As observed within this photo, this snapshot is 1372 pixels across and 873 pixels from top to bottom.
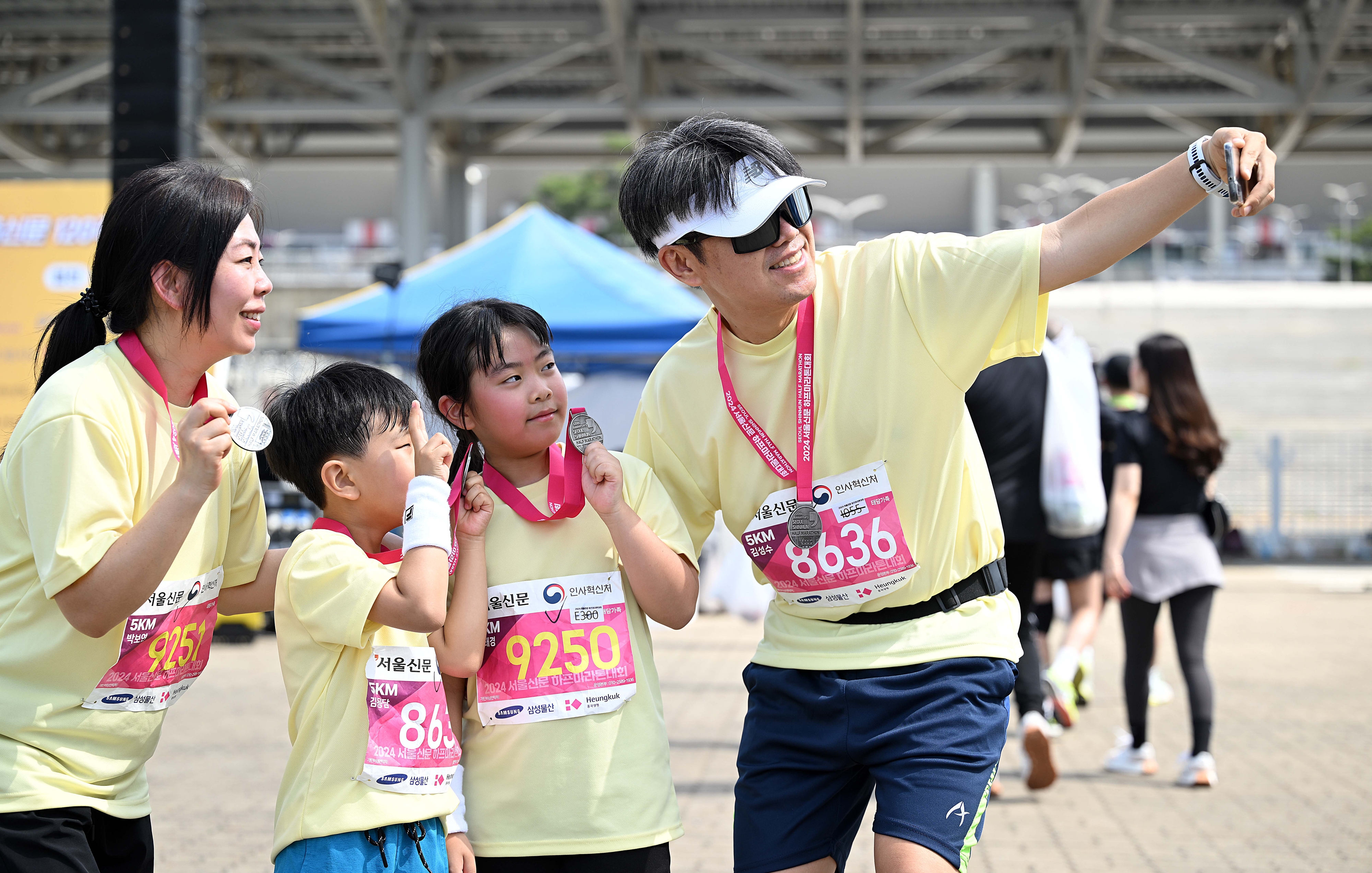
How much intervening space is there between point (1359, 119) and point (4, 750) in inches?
1693

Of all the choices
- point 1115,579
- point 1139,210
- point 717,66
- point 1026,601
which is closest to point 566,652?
point 1139,210

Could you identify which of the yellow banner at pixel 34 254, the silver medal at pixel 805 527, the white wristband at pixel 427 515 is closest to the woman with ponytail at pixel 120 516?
the white wristband at pixel 427 515

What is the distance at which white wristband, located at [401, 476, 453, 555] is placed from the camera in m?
2.07

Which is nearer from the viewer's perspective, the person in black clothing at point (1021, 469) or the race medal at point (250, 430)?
the race medal at point (250, 430)

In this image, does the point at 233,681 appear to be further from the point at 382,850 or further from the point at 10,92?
the point at 10,92

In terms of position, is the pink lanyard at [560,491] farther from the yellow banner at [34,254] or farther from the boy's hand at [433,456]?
the yellow banner at [34,254]

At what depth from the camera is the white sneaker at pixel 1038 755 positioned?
15.9 ft

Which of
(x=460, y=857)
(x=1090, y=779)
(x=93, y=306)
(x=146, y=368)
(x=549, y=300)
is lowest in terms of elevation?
(x=1090, y=779)

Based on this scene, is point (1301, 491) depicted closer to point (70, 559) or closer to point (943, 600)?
point (943, 600)

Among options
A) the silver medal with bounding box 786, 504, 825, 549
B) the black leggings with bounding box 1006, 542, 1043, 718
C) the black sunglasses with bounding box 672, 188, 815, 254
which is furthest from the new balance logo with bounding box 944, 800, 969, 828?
the black leggings with bounding box 1006, 542, 1043, 718

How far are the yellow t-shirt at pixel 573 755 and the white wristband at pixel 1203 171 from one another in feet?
3.59

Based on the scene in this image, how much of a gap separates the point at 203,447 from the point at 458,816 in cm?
82

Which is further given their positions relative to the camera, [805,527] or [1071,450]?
[1071,450]

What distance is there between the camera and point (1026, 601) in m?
5.20
